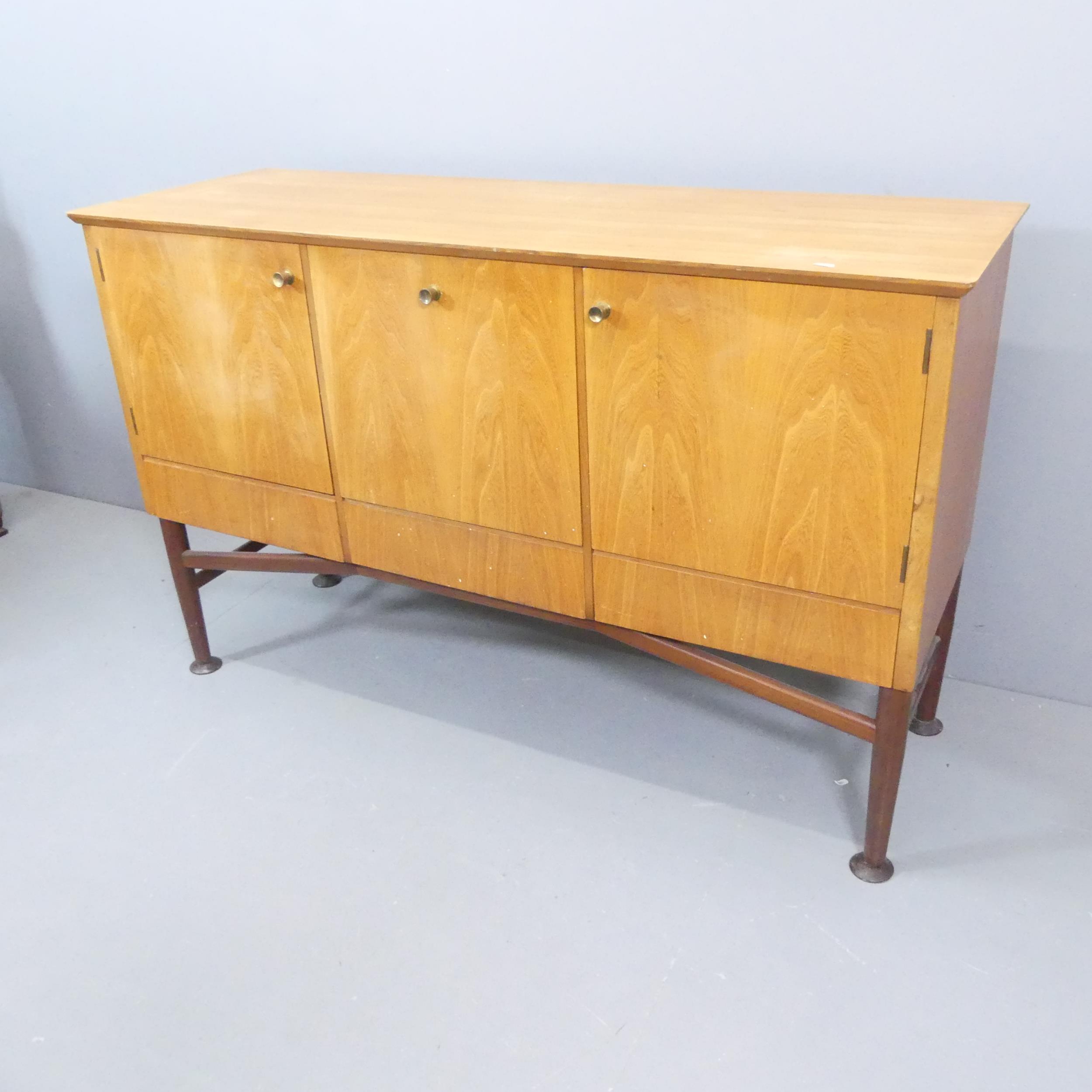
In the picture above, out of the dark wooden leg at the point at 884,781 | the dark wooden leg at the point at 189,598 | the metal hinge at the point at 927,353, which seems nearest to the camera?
the metal hinge at the point at 927,353

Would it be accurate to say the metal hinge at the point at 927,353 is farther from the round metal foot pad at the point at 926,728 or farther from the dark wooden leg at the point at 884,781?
the round metal foot pad at the point at 926,728

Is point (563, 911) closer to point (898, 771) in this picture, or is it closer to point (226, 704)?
point (898, 771)

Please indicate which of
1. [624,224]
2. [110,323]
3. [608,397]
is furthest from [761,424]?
[110,323]

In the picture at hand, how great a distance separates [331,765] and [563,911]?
629 millimetres

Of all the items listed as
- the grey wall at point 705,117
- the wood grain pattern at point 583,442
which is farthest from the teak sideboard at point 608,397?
the grey wall at point 705,117

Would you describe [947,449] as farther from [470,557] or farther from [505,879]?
[505,879]

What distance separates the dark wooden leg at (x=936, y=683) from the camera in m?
2.10

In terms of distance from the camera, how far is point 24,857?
78.5 inches

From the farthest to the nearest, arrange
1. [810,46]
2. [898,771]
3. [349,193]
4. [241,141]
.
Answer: [241,141]
[349,193]
[810,46]
[898,771]

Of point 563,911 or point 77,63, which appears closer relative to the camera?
point 563,911

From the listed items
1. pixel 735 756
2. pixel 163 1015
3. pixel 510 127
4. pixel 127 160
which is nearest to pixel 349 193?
pixel 510 127

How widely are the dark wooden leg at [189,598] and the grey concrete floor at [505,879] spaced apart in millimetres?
44

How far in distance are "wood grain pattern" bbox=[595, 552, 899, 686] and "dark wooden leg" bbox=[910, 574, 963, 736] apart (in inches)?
18.6

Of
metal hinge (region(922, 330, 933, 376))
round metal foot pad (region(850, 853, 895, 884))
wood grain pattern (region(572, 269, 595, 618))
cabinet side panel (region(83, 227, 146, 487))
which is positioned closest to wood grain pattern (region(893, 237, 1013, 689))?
metal hinge (region(922, 330, 933, 376))
